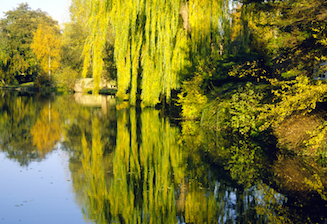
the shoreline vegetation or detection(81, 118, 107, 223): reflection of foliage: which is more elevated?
the shoreline vegetation

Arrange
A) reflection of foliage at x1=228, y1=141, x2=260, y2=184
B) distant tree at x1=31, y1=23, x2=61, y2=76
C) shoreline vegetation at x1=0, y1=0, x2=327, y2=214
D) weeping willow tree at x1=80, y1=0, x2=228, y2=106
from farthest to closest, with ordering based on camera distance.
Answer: distant tree at x1=31, y1=23, x2=61, y2=76 → weeping willow tree at x1=80, y1=0, x2=228, y2=106 → shoreline vegetation at x1=0, y1=0, x2=327, y2=214 → reflection of foliage at x1=228, y1=141, x2=260, y2=184

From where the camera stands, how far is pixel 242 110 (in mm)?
13438

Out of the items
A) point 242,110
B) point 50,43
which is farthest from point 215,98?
point 50,43

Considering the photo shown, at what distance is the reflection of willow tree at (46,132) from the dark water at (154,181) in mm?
89

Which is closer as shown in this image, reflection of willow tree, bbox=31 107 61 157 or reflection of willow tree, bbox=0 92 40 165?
reflection of willow tree, bbox=0 92 40 165

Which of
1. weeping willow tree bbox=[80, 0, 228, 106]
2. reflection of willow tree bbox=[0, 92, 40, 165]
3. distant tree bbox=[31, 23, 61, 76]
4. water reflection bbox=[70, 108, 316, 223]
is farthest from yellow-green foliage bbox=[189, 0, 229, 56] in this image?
distant tree bbox=[31, 23, 61, 76]

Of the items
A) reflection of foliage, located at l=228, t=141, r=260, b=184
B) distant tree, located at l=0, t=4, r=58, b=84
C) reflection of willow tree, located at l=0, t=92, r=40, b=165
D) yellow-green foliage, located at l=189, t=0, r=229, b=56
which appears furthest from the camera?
distant tree, located at l=0, t=4, r=58, b=84

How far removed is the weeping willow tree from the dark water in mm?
4591

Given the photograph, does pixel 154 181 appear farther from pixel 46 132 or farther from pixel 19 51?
pixel 19 51

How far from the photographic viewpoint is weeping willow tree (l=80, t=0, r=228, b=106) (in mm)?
17125

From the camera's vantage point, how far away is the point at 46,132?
48.4 feet

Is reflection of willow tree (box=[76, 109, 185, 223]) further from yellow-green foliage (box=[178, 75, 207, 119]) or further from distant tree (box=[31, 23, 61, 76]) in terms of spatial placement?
distant tree (box=[31, 23, 61, 76])

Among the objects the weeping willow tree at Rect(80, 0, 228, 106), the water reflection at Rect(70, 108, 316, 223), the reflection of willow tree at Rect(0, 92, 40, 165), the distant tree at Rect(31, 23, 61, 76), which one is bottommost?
the water reflection at Rect(70, 108, 316, 223)

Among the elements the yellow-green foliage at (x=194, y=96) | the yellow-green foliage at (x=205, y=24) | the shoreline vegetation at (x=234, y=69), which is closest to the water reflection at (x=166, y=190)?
the shoreline vegetation at (x=234, y=69)
